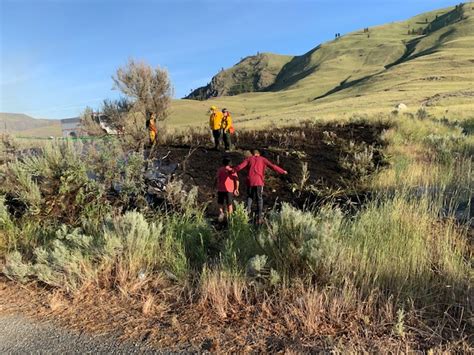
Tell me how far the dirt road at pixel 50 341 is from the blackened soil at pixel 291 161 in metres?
3.57

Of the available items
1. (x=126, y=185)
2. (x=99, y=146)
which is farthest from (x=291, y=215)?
(x=99, y=146)

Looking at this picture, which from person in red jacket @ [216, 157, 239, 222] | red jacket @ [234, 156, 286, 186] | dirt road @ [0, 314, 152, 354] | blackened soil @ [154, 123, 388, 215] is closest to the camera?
dirt road @ [0, 314, 152, 354]

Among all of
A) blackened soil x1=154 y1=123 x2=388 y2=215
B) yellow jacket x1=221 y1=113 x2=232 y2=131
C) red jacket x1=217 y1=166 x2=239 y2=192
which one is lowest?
blackened soil x1=154 y1=123 x2=388 y2=215

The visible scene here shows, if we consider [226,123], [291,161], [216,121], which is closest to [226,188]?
[291,161]

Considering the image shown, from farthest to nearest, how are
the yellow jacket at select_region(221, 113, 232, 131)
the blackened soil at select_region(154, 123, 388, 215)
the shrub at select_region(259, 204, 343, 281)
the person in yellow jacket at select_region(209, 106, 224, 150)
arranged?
the person in yellow jacket at select_region(209, 106, 224, 150), the yellow jacket at select_region(221, 113, 232, 131), the blackened soil at select_region(154, 123, 388, 215), the shrub at select_region(259, 204, 343, 281)

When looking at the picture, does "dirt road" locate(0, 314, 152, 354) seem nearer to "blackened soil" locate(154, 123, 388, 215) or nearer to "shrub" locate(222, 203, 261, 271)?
"shrub" locate(222, 203, 261, 271)

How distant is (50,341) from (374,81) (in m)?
86.7

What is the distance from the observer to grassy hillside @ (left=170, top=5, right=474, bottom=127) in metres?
41.9

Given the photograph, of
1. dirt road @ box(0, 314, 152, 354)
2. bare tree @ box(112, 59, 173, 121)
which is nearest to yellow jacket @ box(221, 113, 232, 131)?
bare tree @ box(112, 59, 173, 121)

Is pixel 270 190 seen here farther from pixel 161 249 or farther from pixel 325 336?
pixel 325 336

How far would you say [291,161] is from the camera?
1230cm

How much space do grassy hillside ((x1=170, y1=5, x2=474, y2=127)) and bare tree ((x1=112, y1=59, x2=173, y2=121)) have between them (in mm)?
10803

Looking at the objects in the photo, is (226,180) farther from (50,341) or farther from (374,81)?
(374,81)

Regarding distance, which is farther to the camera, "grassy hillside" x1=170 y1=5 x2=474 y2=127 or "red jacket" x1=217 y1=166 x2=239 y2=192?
"grassy hillside" x1=170 y1=5 x2=474 y2=127
